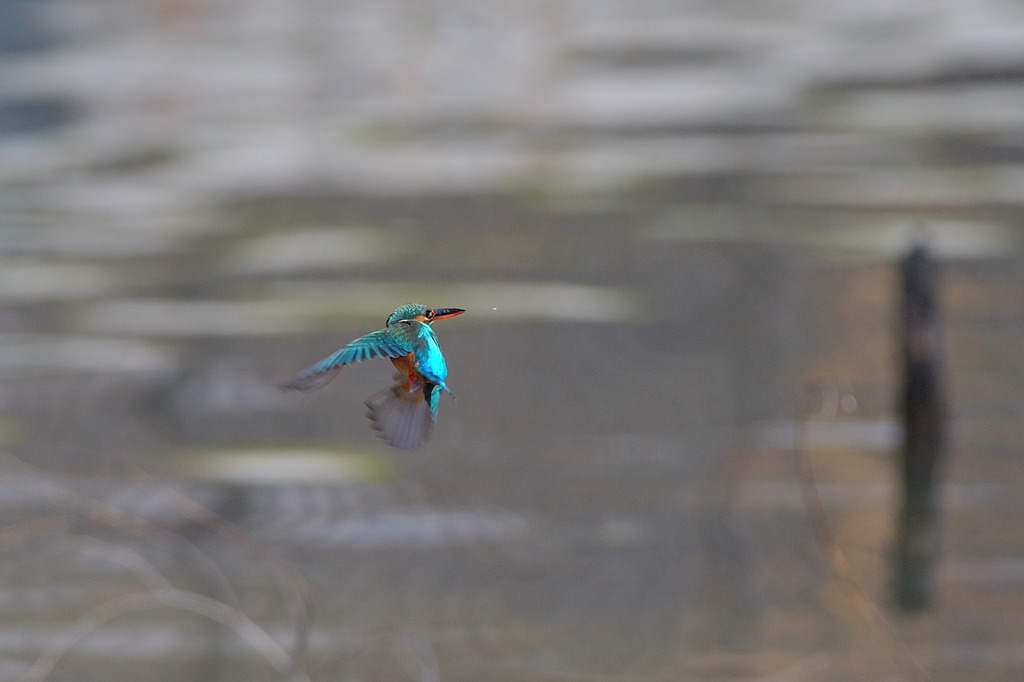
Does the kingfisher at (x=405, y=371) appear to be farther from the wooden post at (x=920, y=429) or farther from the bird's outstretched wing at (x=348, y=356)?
the wooden post at (x=920, y=429)

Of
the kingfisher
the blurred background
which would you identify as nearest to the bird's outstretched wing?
the kingfisher

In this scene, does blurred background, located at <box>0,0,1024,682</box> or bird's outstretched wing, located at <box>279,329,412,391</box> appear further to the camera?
blurred background, located at <box>0,0,1024,682</box>

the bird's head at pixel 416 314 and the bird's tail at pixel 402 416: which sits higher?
the bird's head at pixel 416 314

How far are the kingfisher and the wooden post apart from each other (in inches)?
26.9

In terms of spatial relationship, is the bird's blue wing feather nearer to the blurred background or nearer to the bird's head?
the bird's head

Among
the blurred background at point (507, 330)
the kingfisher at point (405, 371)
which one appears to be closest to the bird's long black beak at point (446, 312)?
the kingfisher at point (405, 371)

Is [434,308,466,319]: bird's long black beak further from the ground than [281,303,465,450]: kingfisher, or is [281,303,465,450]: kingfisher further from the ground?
[434,308,466,319]: bird's long black beak

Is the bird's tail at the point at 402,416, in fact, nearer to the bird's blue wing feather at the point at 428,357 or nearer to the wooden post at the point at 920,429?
the bird's blue wing feather at the point at 428,357

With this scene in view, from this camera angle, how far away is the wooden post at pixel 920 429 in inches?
29.9

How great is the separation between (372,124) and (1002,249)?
63 cm

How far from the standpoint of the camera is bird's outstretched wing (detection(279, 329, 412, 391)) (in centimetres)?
14

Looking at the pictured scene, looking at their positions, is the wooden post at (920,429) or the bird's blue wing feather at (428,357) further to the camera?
the wooden post at (920,429)

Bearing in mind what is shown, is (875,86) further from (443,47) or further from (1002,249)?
(443,47)

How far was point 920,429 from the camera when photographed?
785mm
